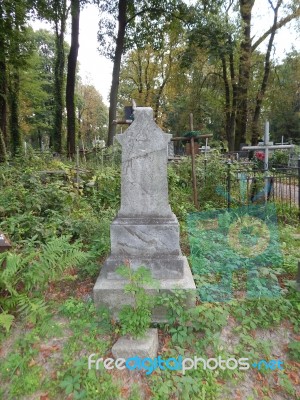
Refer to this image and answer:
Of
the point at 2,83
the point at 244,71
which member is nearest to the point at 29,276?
the point at 2,83

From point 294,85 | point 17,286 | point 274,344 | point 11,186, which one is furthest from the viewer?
point 294,85

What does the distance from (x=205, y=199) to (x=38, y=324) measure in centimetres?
541

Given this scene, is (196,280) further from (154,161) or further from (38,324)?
(38,324)

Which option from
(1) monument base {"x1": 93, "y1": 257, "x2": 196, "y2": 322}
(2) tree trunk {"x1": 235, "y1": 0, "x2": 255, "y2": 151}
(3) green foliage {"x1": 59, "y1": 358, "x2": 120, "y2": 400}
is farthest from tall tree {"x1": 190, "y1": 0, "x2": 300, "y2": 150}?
(3) green foliage {"x1": 59, "y1": 358, "x2": 120, "y2": 400}

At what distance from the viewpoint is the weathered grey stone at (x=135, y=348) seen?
238 cm

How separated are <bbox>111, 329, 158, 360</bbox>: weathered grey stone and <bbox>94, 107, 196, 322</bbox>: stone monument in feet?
2.12

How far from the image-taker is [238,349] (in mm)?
2518

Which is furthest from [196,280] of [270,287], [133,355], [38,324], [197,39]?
[197,39]

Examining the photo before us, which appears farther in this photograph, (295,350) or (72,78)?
(72,78)

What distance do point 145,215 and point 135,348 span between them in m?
1.37

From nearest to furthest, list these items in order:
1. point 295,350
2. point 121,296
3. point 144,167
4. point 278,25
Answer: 1. point 295,350
2. point 121,296
3. point 144,167
4. point 278,25

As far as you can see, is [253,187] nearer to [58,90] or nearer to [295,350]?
[295,350]

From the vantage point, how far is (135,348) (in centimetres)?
239

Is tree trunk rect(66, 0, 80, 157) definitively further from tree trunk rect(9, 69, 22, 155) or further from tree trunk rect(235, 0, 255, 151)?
tree trunk rect(235, 0, 255, 151)
